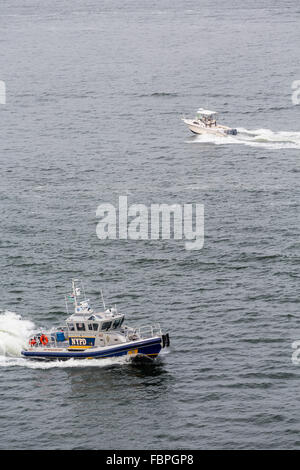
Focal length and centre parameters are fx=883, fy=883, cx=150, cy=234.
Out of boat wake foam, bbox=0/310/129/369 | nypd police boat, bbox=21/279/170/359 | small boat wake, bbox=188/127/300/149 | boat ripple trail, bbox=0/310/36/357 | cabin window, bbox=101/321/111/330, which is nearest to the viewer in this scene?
nypd police boat, bbox=21/279/170/359

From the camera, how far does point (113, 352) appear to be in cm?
10444

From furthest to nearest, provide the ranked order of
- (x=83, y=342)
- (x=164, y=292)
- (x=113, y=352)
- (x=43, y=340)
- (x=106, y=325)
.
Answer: (x=164, y=292), (x=43, y=340), (x=83, y=342), (x=106, y=325), (x=113, y=352)

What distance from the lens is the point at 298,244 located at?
135125 millimetres

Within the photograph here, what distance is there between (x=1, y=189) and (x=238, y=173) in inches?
1823

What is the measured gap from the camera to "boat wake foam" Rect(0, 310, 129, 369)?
10462 centimetres

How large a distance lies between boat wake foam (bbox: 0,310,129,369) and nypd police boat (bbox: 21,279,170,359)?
64cm

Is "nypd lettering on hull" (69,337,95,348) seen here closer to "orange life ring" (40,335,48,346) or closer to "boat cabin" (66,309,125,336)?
"boat cabin" (66,309,125,336)

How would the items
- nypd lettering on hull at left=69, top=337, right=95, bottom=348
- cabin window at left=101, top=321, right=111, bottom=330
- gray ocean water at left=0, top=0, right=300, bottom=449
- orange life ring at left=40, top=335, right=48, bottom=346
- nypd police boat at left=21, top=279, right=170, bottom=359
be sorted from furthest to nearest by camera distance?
orange life ring at left=40, top=335, right=48, bottom=346 < nypd lettering on hull at left=69, top=337, right=95, bottom=348 < cabin window at left=101, top=321, right=111, bottom=330 < nypd police boat at left=21, top=279, right=170, bottom=359 < gray ocean water at left=0, top=0, right=300, bottom=449

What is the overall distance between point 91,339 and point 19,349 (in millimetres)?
10065

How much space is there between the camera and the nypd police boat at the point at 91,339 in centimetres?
10412

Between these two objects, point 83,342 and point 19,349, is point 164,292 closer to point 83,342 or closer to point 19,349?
point 83,342

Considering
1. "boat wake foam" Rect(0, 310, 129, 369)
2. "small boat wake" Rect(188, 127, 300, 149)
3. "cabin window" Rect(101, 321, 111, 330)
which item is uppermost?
"small boat wake" Rect(188, 127, 300, 149)

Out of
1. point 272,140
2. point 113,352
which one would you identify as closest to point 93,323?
point 113,352

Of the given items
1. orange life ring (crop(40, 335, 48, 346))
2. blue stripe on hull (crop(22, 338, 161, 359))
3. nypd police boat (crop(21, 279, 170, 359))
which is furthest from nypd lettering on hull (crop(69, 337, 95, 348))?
orange life ring (crop(40, 335, 48, 346))
